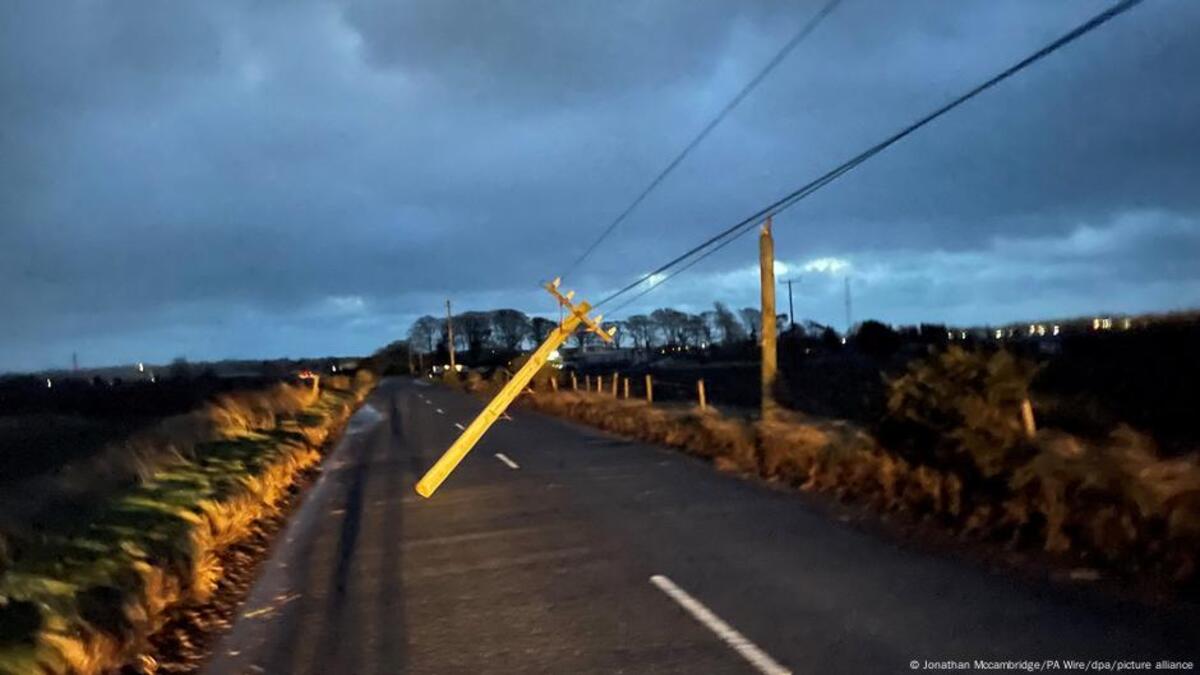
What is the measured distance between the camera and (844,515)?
41.2 ft

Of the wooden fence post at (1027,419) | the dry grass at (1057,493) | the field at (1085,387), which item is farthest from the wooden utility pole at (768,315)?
the wooden fence post at (1027,419)

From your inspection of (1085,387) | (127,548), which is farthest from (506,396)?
(1085,387)

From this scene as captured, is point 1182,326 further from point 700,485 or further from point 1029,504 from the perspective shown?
point 1029,504

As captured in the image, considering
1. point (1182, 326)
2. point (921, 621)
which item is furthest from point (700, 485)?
point (1182, 326)

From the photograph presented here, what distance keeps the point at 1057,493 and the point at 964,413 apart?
1.94 m

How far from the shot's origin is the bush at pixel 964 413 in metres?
11.4

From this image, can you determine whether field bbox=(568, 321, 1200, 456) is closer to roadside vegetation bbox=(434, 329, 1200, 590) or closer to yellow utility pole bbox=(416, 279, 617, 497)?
roadside vegetation bbox=(434, 329, 1200, 590)

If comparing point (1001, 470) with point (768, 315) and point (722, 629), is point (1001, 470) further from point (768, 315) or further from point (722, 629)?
point (768, 315)

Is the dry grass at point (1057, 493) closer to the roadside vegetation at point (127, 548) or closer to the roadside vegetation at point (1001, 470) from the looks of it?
the roadside vegetation at point (1001, 470)

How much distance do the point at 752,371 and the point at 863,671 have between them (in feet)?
145

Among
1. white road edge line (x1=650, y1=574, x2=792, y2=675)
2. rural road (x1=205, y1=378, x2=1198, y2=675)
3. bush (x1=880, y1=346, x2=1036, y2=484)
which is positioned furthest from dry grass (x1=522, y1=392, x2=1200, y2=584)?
white road edge line (x1=650, y1=574, x2=792, y2=675)

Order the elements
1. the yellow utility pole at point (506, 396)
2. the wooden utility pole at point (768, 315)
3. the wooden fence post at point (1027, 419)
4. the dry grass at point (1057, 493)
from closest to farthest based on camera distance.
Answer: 1. the dry grass at point (1057, 493)
2. the wooden fence post at point (1027, 419)
3. the yellow utility pole at point (506, 396)
4. the wooden utility pole at point (768, 315)

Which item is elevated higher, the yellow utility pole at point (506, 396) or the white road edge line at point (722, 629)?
the yellow utility pole at point (506, 396)

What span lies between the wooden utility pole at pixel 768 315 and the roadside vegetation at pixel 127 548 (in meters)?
9.01
